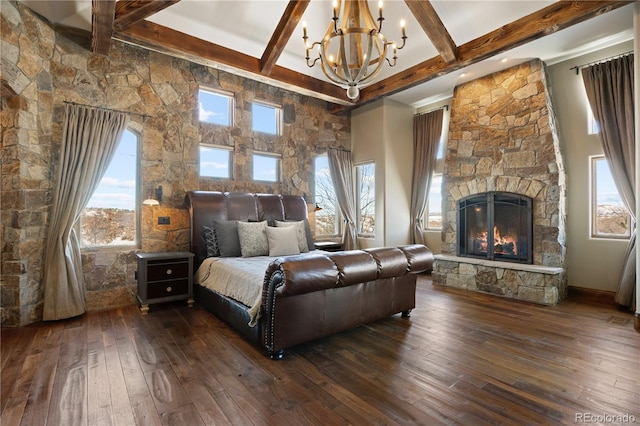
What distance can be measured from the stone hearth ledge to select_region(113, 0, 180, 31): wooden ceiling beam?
5.03 meters

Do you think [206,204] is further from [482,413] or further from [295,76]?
[482,413]

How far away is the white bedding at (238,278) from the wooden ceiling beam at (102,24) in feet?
9.17

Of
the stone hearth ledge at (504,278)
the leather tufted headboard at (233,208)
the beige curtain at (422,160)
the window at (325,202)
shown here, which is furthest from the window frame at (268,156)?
the stone hearth ledge at (504,278)

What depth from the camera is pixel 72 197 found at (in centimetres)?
365

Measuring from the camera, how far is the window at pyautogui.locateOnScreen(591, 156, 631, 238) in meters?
4.12

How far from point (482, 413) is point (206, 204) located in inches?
153

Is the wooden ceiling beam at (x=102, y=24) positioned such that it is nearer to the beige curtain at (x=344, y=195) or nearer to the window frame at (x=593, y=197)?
the beige curtain at (x=344, y=195)

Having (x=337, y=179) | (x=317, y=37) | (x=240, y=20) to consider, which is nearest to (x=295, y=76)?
(x=317, y=37)

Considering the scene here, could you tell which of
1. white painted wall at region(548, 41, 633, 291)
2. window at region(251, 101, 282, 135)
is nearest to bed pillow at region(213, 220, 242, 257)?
window at region(251, 101, 282, 135)

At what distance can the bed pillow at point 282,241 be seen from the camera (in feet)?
13.9

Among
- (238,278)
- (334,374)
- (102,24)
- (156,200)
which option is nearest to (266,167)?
(156,200)

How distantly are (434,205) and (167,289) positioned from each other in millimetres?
4911

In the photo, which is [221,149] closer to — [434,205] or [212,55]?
[212,55]

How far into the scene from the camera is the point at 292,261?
2.52 meters
